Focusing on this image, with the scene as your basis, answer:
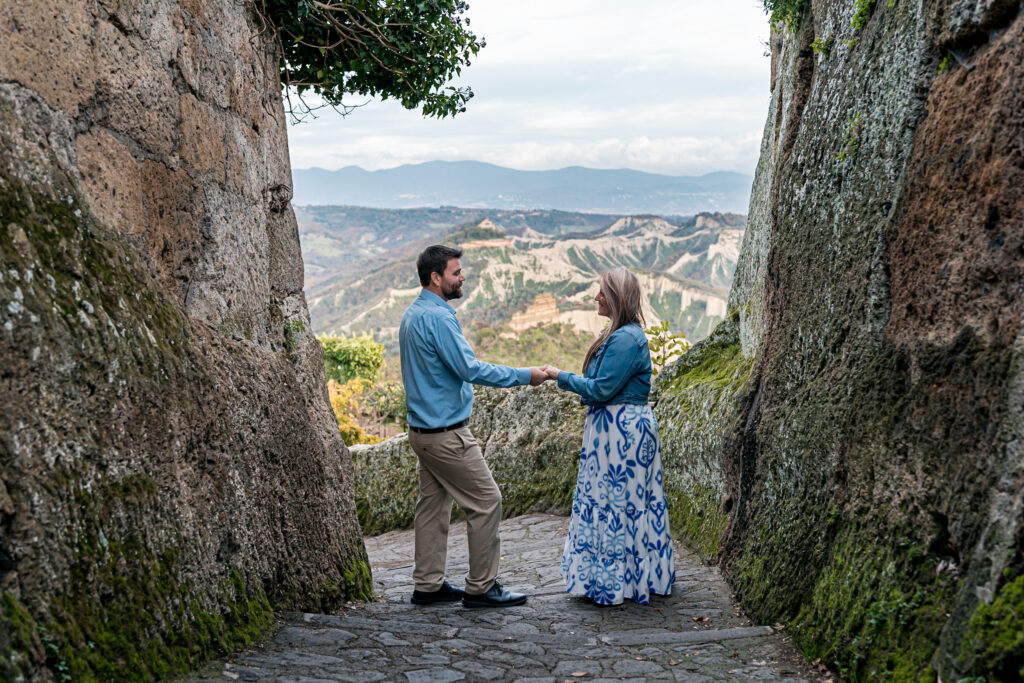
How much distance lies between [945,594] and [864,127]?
2477 mm

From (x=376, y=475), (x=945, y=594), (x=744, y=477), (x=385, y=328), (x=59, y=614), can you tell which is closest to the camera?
(x=59, y=614)

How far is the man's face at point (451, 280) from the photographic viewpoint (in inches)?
218

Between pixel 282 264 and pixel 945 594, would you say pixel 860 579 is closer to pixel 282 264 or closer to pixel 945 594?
pixel 945 594

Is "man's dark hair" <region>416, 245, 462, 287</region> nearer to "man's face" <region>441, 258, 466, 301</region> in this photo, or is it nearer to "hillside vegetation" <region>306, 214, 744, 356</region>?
"man's face" <region>441, 258, 466, 301</region>

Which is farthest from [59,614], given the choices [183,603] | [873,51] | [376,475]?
[376,475]

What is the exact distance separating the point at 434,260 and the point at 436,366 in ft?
2.23

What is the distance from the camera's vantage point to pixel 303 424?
5316mm

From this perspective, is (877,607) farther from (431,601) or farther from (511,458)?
(511,458)

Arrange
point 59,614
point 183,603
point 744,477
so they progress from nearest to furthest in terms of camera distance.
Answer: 1. point 59,614
2. point 183,603
3. point 744,477

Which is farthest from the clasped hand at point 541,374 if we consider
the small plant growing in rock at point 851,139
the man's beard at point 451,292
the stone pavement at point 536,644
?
the small plant growing in rock at point 851,139

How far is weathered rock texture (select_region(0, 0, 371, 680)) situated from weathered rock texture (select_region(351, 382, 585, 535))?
3.96m

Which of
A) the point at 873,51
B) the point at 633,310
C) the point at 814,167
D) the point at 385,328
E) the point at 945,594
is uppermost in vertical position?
the point at 873,51

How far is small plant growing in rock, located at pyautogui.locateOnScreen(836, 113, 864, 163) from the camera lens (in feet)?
14.9

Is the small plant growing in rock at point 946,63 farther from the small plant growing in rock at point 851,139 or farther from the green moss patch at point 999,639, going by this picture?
the green moss patch at point 999,639
